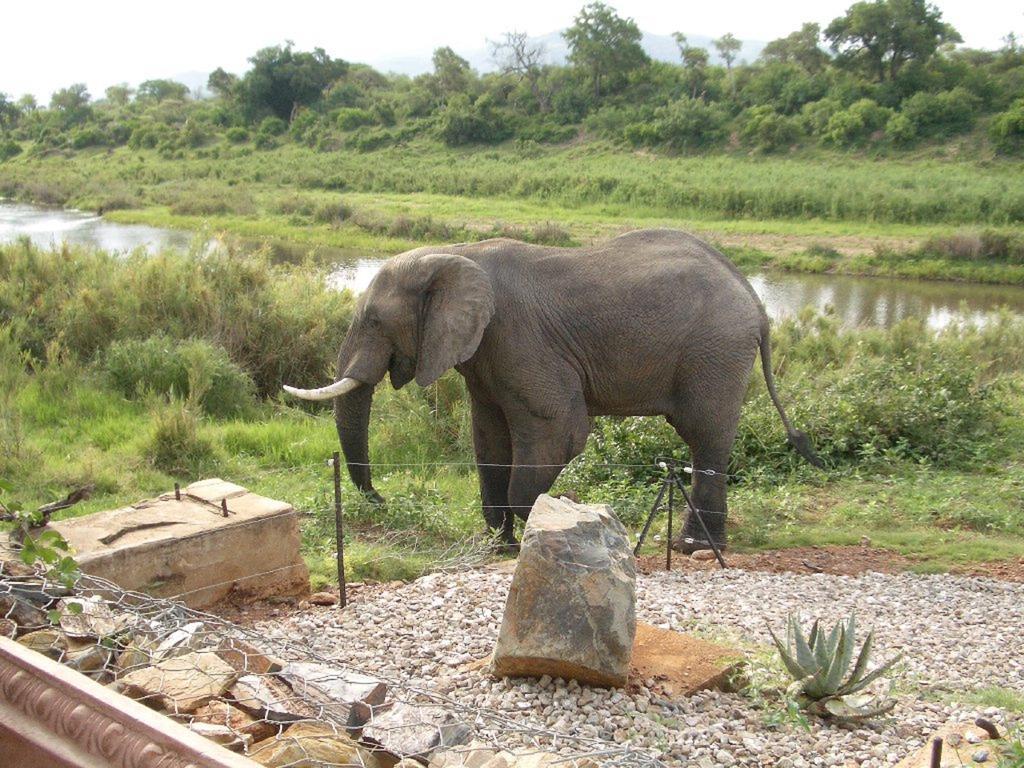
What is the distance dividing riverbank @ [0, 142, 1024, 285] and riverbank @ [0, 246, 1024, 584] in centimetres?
1679

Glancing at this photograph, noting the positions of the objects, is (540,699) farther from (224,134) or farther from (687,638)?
(224,134)

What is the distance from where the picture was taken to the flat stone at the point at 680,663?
5.27m

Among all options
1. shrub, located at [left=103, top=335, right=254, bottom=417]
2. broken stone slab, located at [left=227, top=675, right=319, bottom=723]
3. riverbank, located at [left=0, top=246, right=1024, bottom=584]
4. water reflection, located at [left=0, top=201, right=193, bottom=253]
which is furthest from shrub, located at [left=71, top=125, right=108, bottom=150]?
broken stone slab, located at [left=227, top=675, right=319, bottom=723]

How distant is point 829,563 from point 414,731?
579 cm

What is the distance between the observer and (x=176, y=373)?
13125mm

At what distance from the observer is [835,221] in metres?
36.4

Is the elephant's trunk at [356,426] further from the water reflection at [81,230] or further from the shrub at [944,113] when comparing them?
the shrub at [944,113]

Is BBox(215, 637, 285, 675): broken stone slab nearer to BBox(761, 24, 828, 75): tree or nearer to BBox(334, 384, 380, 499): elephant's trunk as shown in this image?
BBox(334, 384, 380, 499): elephant's trunk

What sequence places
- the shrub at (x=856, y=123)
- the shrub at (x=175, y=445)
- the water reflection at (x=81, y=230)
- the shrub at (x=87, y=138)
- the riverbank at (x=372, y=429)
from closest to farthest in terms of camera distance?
the riverbank at (x=372, y=429)
the shrub at (x=175, y=445)
the water reflection at (x=81, y=230)
the shrub at (x=856, y=123)
the shrub at (x=87, y=138)

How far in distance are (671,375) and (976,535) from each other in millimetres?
2916

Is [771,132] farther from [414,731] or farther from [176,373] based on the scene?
[414,731]

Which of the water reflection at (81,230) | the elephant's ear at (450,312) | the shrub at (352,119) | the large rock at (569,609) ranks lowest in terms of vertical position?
the water reflection at (81,230)

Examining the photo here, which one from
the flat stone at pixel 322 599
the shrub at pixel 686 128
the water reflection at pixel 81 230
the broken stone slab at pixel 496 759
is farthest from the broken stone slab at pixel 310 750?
the shrub at pixel 686 128

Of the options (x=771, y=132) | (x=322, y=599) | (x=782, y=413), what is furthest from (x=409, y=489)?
(x=771, y=132)
